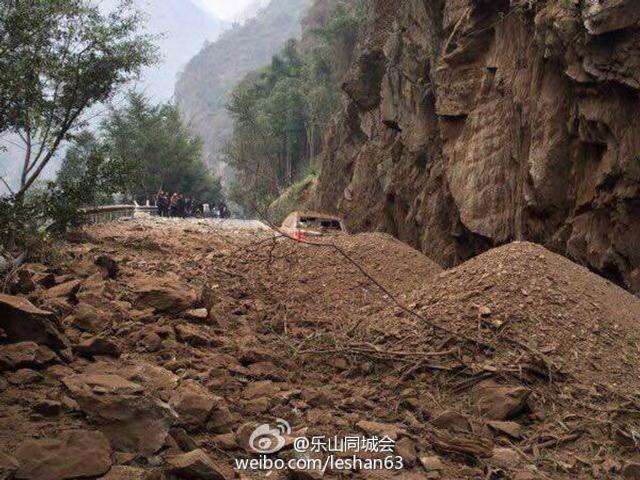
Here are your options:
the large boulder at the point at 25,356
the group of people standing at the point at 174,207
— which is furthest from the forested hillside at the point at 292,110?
the large boulder at the point at 25,356

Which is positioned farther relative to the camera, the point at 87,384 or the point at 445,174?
the point at 445,174

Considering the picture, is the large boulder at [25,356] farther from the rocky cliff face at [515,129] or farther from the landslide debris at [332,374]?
the rocky cliff face at [515,129]

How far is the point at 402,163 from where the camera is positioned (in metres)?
18.0

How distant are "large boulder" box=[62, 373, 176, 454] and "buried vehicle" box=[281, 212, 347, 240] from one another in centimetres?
803

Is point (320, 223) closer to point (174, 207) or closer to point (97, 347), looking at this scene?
point (97, 347)

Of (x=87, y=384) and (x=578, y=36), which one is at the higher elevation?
(x=578, y=36)

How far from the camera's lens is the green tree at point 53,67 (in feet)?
24.7

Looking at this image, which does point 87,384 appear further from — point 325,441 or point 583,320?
point 583,320

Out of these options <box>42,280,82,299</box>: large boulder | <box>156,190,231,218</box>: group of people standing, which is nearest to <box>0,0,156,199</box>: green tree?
<box>42,280,82,299</box>: large boulder

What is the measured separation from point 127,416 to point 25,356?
4.33 ft

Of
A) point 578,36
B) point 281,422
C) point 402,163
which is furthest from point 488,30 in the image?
point 281,422

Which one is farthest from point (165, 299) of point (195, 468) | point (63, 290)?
point (195, 468)

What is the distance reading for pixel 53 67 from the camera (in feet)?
29.5

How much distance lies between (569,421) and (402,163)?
551 inches
